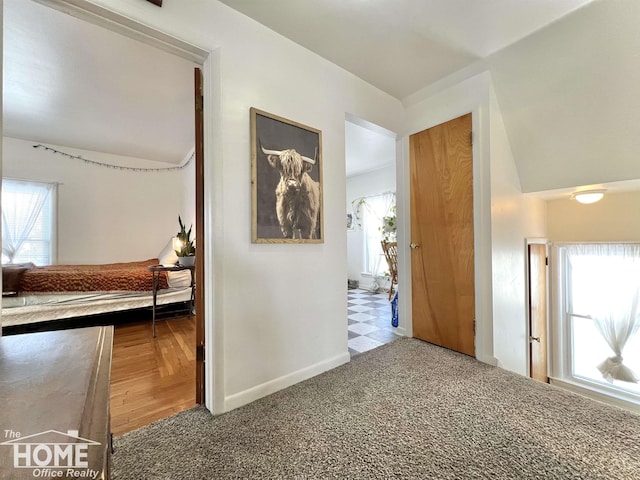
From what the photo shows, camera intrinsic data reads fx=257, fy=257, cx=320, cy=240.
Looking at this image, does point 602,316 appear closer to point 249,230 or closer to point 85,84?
point 249,230

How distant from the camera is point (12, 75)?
229cm

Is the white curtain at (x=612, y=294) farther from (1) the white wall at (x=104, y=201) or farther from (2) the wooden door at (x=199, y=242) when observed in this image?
(1) the white wall at (x=104, y=201)

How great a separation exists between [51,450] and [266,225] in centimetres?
136

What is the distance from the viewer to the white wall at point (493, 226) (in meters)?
2.07

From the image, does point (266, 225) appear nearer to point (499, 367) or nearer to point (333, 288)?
point (333, 288)

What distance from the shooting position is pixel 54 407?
506 mm

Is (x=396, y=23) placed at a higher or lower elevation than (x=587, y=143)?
higher

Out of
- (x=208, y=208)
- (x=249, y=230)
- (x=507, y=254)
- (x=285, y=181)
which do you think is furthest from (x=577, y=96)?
(x=208, y=208)

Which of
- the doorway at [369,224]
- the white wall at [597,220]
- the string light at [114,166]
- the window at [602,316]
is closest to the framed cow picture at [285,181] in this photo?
the doorway at [369,224]

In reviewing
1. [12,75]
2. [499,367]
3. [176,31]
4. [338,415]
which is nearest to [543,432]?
[499,367]

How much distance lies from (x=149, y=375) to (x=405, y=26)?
3.12 m

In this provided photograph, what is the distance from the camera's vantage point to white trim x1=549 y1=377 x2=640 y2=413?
2.49 m

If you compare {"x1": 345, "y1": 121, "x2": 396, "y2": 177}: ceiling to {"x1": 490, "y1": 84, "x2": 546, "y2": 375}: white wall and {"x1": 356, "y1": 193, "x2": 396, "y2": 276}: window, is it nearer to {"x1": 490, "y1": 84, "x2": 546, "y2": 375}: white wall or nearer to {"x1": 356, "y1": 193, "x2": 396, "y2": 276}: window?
{"x1": 356, "y1": 193, "x2": 396, "y2": 276}: window

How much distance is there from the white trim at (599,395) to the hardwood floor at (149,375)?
12.3 ft
